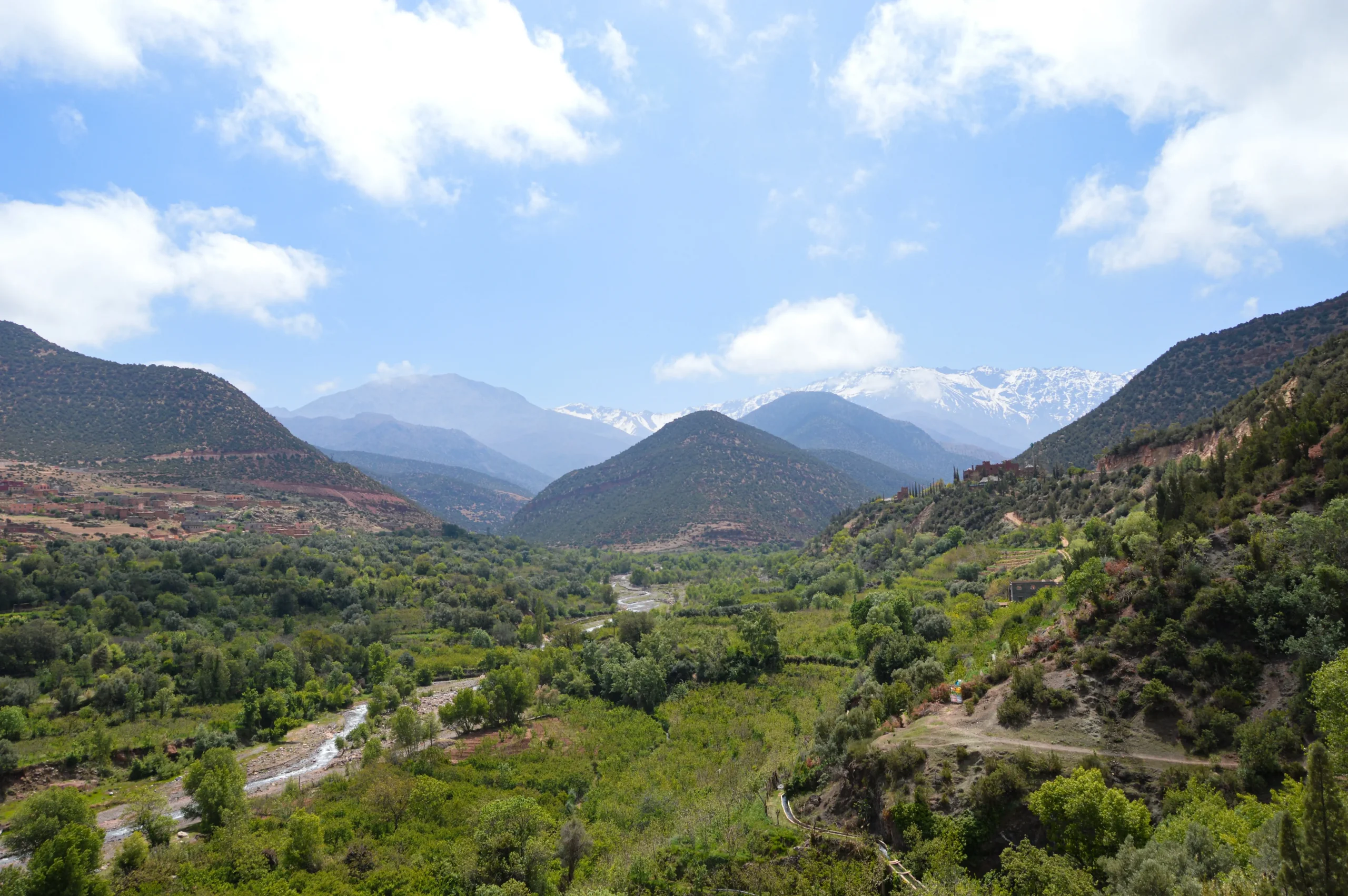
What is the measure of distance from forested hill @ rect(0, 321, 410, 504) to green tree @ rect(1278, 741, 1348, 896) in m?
134

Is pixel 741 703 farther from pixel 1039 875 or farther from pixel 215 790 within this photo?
pixel 215 790

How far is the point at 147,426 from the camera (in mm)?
119938

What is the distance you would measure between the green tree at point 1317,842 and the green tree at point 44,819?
49656mm

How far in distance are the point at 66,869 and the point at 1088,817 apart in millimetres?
41855

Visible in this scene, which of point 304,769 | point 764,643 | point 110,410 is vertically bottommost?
point 304,769

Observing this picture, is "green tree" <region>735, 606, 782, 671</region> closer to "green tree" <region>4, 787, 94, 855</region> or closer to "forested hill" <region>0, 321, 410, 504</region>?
"green tree" <region>4, 787, 94, 855</region>

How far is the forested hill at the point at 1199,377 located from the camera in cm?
9750

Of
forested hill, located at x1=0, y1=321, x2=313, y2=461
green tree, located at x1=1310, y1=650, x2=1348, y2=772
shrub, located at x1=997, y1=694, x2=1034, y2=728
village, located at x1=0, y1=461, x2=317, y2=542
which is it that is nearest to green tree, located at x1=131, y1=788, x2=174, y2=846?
shrub, located at x1=997, y1=694, x2=1034, y2=728

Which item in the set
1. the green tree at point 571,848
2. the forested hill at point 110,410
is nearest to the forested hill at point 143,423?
the forested hill at point 110,410

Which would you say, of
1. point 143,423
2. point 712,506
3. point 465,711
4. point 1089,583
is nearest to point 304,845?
point 465,711

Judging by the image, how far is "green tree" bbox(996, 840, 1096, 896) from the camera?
69.5 feet

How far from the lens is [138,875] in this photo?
31625 mm

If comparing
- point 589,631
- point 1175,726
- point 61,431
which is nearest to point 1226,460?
point 1175,726

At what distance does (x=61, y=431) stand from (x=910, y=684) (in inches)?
5376
